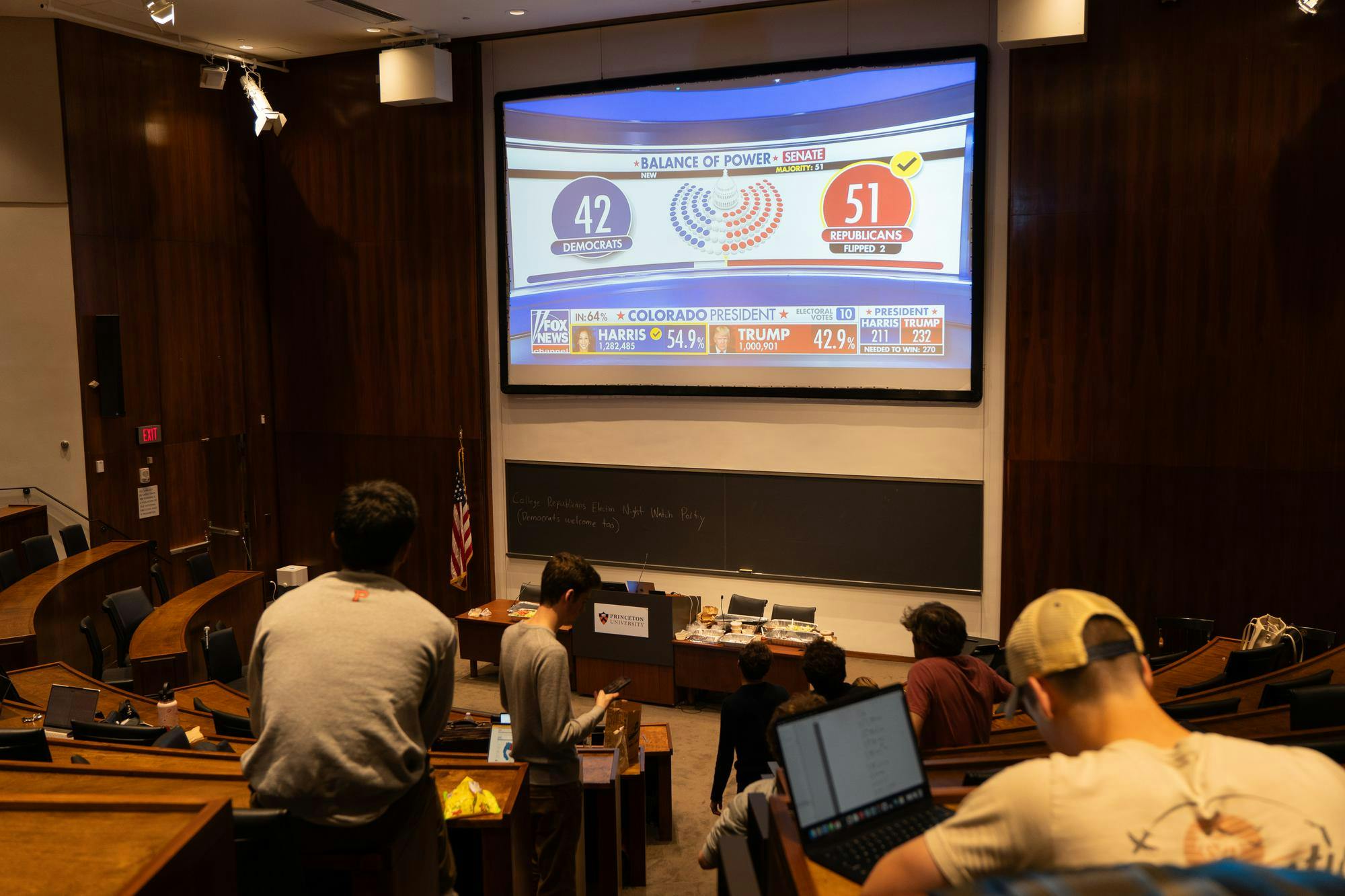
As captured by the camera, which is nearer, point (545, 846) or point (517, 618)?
point (545, 846)

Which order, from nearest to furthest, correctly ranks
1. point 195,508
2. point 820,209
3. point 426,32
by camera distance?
point 820,209
point 426,32
point 195,508

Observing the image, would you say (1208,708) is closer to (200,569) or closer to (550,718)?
(550,718)

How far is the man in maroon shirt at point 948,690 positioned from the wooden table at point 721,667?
325 cm

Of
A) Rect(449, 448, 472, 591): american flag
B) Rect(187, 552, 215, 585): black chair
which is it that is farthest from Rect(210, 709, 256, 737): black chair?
Rect(449, 448, 472, 591): american flag

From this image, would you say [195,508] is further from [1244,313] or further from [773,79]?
[1244,313]

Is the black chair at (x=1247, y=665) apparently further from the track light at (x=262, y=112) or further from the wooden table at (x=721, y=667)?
the track light at (x=262, y=112)

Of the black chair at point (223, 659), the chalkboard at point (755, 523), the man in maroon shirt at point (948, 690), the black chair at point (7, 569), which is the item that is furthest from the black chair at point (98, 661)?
→ the man in maroon shirt at point (948, 690)

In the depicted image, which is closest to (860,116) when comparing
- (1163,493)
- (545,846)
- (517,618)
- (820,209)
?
(820,209)

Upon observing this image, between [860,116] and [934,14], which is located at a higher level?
[934,14]

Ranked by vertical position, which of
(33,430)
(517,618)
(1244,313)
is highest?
(1244,313)

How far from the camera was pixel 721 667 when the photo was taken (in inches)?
274

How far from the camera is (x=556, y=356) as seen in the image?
29.5 feet

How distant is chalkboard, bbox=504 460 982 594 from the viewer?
25.6 ft

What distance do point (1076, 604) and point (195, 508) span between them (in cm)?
950
